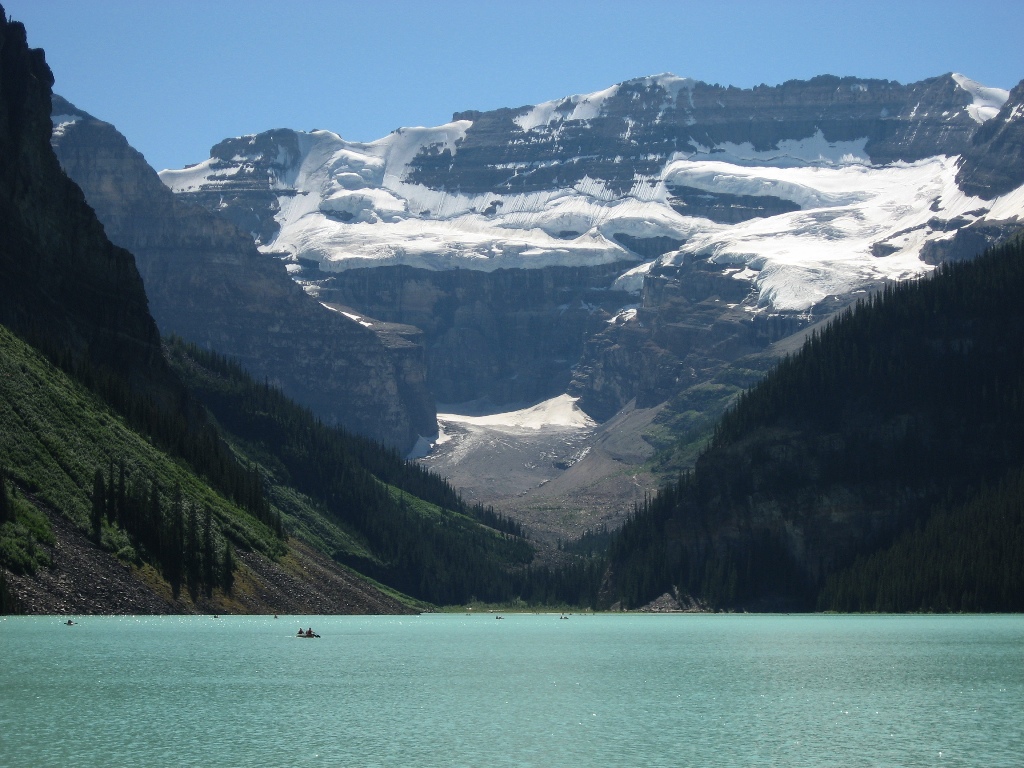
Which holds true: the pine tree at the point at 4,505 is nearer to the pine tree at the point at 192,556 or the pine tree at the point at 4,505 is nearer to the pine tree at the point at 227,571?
the pine tree at the point at 192,556

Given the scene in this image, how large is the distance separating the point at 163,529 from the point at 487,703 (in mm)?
89482

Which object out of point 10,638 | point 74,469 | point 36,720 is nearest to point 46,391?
point 74,469

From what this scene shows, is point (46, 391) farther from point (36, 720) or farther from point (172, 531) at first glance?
point (36, 720)

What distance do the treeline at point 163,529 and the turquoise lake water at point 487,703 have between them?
1790 centimetres

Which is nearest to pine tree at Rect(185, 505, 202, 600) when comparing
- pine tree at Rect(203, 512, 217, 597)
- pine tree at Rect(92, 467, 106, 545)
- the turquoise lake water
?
pine tree at Rect(203, 512, 217, 597)

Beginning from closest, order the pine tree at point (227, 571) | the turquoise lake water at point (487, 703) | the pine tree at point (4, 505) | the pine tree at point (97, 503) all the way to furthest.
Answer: the turquoise lake water at point (487, 703)
the pine tree at point (4, 505)
the pine tree at point (97, 503)
the pine tree at point (227, 571)

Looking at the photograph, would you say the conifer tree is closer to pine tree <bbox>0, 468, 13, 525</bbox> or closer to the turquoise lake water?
the turquoise lake water

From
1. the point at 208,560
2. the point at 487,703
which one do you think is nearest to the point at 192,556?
the point at 208,560

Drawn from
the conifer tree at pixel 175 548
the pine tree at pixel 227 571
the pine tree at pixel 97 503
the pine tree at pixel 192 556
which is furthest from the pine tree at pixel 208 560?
the pine tree at pixel 97 503

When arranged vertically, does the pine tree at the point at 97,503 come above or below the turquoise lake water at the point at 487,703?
above

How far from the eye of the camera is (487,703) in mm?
101562

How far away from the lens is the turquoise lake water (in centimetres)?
7925

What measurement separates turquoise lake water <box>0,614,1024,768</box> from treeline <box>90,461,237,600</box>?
17900 millimetres

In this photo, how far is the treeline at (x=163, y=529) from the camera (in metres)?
174
